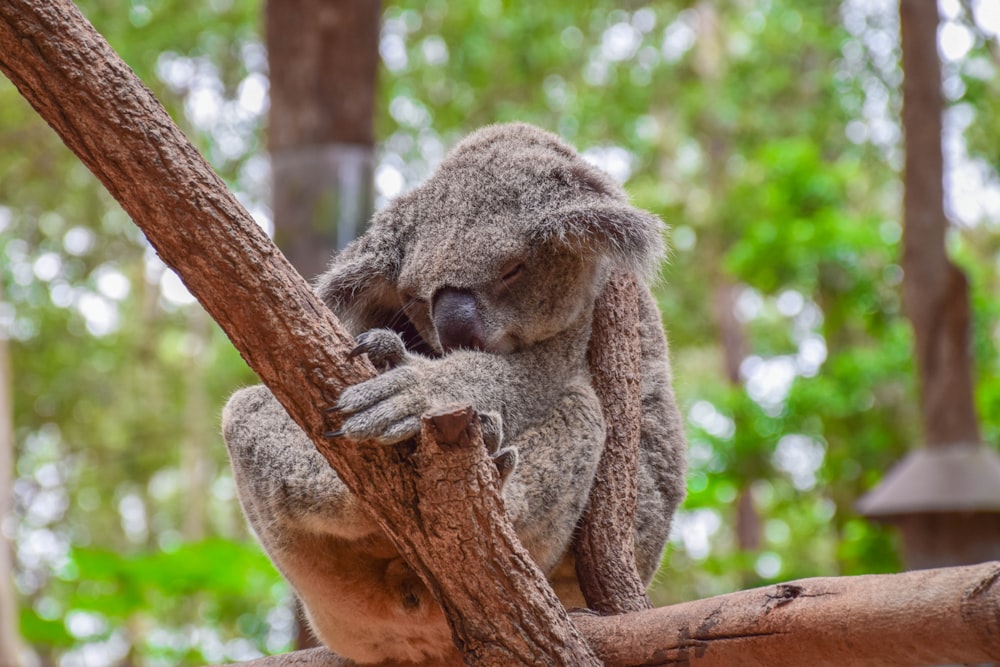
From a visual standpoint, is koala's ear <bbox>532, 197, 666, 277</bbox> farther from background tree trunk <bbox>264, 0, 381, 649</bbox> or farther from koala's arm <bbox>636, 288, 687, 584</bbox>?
background tree trunk <bbox>264, 0, 381, 649</bbox>

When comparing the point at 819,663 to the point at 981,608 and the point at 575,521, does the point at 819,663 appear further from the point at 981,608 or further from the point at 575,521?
the point at 575,521

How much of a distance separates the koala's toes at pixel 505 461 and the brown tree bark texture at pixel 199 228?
5.7 inches

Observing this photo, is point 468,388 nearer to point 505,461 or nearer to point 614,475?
point 505,461

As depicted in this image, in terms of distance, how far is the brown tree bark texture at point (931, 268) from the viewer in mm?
5871

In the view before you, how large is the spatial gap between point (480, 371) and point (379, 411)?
1.92 feet

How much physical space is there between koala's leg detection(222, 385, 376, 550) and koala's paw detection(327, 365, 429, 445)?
40 centimetres

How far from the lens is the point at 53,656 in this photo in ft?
50.0

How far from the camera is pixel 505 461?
73.9 inches

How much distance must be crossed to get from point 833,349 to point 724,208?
1.99 m

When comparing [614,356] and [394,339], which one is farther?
[614,356]

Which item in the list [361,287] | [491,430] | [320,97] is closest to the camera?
[491,430]

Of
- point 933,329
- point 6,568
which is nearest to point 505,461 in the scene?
point 933,329

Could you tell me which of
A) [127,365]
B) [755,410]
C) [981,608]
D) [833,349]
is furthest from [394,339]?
[127,365]

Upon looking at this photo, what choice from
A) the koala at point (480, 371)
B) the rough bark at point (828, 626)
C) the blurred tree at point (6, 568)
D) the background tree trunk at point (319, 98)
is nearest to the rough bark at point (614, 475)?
the koala at point (480, 371)
